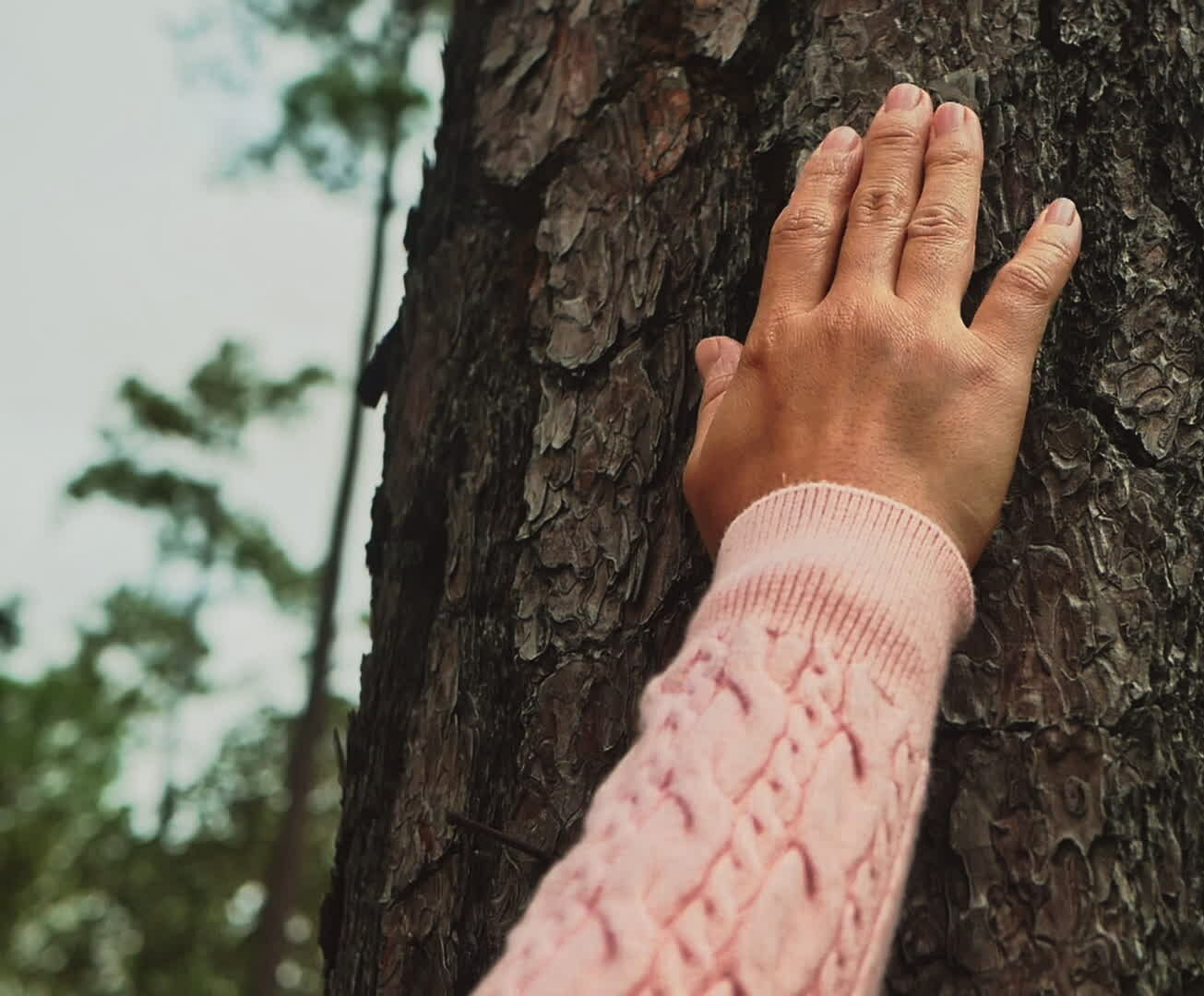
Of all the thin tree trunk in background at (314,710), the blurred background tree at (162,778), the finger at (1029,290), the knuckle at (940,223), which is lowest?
the blurred background tree at (162,778)

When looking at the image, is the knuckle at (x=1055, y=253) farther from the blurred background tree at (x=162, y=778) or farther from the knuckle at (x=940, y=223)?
the blurred background tree at (x=162, y=778)

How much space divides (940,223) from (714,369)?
1.00ft

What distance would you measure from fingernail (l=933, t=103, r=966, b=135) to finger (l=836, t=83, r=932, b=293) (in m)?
0.02

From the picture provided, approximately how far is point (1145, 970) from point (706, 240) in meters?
0.97

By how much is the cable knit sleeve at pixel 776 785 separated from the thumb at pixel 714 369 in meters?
0.25

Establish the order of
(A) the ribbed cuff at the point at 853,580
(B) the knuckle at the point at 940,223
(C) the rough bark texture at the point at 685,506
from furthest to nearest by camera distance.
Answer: (B) the knuckle at the point at 940,223 < (C) the rough bark texture at the point at 685,506 < (A) the ribbed cuff at the point at 853,580

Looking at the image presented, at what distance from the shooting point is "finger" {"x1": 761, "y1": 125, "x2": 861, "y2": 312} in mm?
1244

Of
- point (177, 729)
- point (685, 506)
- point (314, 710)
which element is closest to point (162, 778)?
point (177, 729)

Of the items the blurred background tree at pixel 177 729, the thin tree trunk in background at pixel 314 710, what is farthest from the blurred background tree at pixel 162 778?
the thin tree trunk in background at pixel 314 710

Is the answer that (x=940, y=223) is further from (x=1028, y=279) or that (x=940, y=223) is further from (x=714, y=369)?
(x=714, y=369)

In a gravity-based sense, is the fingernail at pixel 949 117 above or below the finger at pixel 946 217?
above

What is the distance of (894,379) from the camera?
1.14m

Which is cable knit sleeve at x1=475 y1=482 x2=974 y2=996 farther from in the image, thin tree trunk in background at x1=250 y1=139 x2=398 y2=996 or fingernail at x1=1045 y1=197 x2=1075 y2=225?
thin tree trunk in background at x1=250 y1=139 x2=398 y2=996

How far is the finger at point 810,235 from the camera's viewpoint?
4.08 feet
